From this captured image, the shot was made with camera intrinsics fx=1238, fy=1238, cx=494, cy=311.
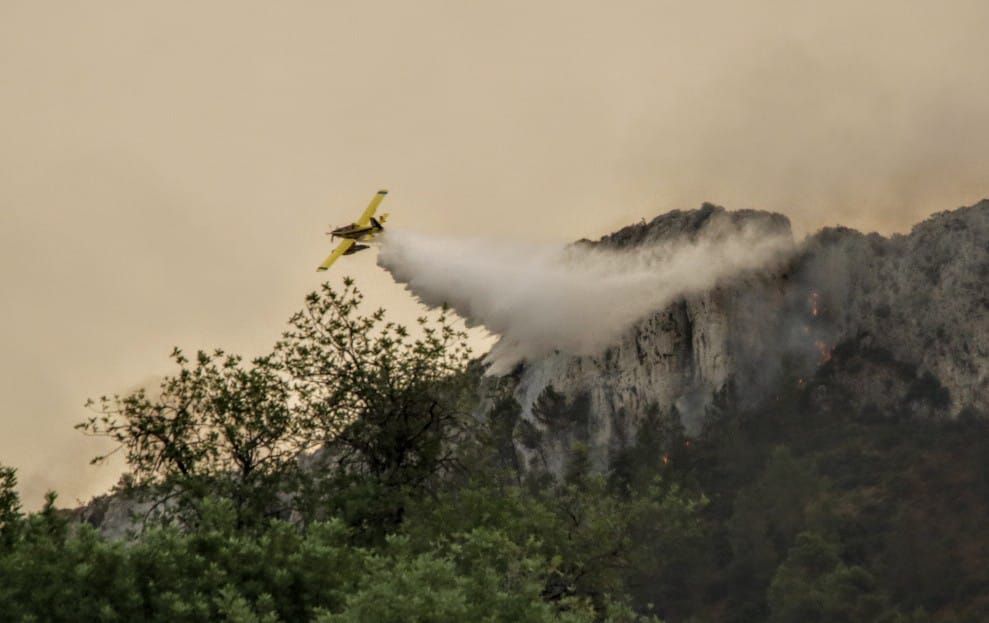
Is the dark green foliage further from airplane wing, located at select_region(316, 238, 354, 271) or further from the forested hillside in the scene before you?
airplane wing, located at select_region(316, 238, 354, 271)

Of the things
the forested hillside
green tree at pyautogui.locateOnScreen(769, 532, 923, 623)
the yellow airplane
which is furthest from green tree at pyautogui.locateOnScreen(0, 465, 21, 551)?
green tree at pyautogui.locateOnScreen(769, 532, 923, 623)

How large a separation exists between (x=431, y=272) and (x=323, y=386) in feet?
191

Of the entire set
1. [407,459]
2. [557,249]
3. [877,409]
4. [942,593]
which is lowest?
[942,593]

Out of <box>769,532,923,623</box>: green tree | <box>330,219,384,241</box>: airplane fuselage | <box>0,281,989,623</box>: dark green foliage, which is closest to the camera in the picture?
<box>0,281,989,623</box>: dark green foliage

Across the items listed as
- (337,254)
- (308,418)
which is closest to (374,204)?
(337,254)

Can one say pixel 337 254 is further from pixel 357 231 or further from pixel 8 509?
pixel 8 509

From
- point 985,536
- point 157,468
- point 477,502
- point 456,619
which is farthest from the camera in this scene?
point 985,536

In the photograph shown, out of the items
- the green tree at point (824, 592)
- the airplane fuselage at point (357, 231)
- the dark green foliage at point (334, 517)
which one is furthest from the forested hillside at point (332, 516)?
the green tree at point (824, 592)

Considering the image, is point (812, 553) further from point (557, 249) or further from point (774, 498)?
point (557, 249)

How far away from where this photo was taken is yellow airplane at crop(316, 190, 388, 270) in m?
76.4

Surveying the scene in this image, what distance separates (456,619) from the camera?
23.6 m

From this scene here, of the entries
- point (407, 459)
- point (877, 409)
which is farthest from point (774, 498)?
point (407, 459)

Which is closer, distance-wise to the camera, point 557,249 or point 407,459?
point 407,459

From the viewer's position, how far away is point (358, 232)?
7712cm
